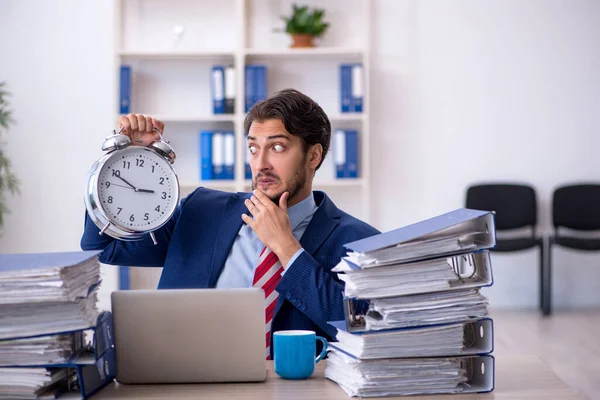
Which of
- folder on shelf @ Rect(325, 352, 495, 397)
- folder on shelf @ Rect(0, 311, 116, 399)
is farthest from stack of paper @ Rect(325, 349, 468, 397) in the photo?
folder on shelf @ Rect(0, 311, 116, 399)

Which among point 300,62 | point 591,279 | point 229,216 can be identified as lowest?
point 591,279

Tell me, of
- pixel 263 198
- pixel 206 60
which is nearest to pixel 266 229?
pixel 263 198

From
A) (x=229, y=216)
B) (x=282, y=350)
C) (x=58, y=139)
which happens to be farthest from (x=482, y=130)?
(x=282, y=350)

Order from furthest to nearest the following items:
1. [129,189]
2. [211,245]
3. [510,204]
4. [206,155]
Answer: [510,204]
[206,155]
[211,245]
[129,189]

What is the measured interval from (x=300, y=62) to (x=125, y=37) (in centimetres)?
139

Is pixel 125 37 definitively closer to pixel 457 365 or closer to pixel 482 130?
pixel 482 130

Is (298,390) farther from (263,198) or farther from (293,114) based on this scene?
(293,114)

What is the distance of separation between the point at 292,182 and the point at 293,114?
195 millimetres

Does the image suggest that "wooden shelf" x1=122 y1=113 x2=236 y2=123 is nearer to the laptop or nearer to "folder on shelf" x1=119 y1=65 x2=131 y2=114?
"folder on shelf" x1=119 y1=65 x2=131 y2=114

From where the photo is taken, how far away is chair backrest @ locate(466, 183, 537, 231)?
20.3 feet

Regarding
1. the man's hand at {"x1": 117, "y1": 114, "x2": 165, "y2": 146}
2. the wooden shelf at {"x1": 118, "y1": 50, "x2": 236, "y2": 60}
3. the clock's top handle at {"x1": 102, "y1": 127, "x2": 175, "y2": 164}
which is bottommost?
the clock's top handle at {"x1": 102, "y1": 127, "x2": 175, "y2": 164}

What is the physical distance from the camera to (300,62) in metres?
6.32

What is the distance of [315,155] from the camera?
243cm

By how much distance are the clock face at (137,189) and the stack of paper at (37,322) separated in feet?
1.32
